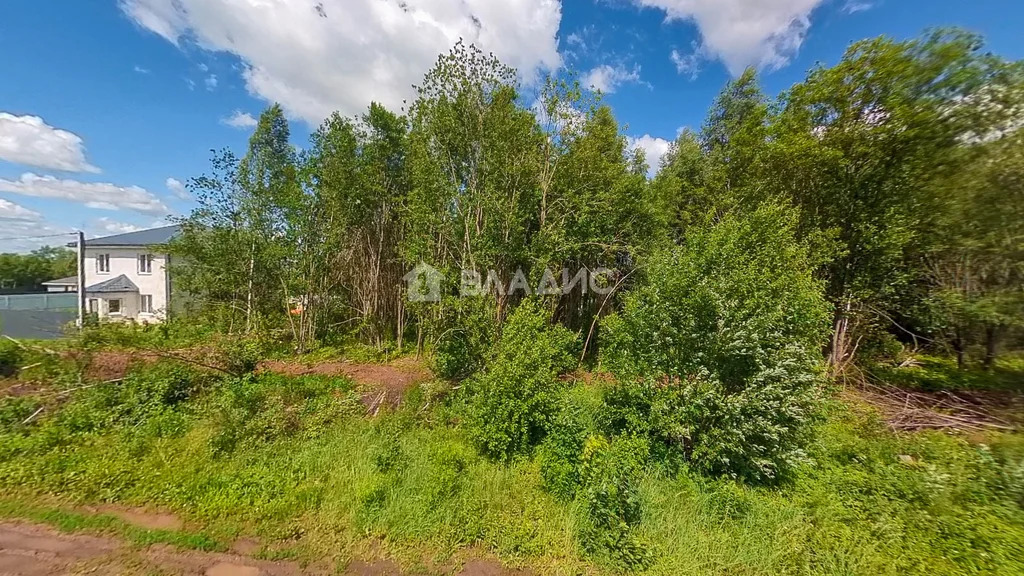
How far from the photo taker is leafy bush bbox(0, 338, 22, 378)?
272 inches

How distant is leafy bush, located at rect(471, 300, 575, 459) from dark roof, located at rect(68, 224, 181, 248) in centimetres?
2342

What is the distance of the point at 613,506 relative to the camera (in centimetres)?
361

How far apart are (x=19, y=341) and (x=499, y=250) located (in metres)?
11.1

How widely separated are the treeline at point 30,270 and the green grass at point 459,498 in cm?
5563

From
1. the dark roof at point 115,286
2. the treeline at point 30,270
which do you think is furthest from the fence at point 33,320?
the treeline at point 30,270

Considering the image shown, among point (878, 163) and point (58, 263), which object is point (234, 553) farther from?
point (58, 263)

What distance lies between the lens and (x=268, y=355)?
35.4 feet

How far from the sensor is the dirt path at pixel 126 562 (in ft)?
9.88

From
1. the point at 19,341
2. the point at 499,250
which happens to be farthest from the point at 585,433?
the point at 19,341

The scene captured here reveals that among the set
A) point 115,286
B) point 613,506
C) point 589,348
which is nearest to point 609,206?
point 589,348

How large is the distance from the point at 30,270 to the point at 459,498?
70554 millimetres

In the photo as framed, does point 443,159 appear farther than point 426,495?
Yes

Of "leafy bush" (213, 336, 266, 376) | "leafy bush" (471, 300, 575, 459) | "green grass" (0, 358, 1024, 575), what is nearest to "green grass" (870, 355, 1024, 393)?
"green grass" (0, 358, 1024, 575)

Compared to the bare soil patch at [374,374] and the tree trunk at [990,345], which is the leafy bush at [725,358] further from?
the tree trunk at [990,345]
